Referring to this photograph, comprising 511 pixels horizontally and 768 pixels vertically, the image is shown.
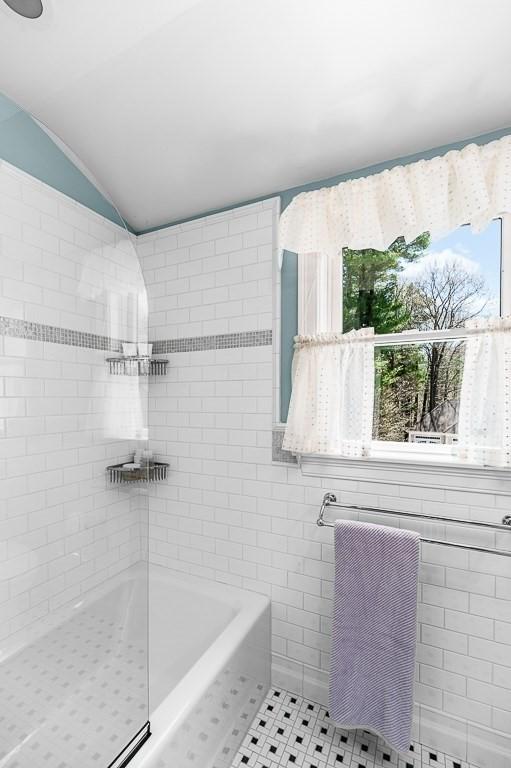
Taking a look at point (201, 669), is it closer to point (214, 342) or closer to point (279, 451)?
point (279, 451)

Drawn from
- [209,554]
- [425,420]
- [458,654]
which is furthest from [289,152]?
[458,654]

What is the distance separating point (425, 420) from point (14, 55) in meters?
2.06

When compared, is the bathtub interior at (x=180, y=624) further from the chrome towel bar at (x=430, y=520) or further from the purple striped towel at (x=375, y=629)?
the chrome towel bar at (x=430, y=520)

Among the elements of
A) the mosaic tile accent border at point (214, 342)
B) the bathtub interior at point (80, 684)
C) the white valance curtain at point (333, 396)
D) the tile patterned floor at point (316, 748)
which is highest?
the mosaic tile accent border at point (214, 342)

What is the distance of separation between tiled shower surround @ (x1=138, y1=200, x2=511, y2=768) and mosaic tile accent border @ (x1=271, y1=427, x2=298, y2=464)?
0.09 feet

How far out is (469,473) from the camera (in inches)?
60.3

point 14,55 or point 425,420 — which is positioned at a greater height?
point 14,55

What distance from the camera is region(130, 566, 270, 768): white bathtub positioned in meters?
1.26

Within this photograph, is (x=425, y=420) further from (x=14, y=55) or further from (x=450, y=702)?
(x=14, y=55)

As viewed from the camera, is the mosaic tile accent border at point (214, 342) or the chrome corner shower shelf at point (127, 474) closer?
the chrome corner shower shelf at point (127, 474)

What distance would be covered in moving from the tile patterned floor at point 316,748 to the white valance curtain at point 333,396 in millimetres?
1158

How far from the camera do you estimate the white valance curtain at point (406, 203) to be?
55.9 inches

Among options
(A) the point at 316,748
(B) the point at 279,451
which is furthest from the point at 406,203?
(A) the point at 316,748

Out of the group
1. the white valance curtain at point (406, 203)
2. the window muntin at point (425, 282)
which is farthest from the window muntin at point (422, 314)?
the white valance curtain at point (406, 203)
